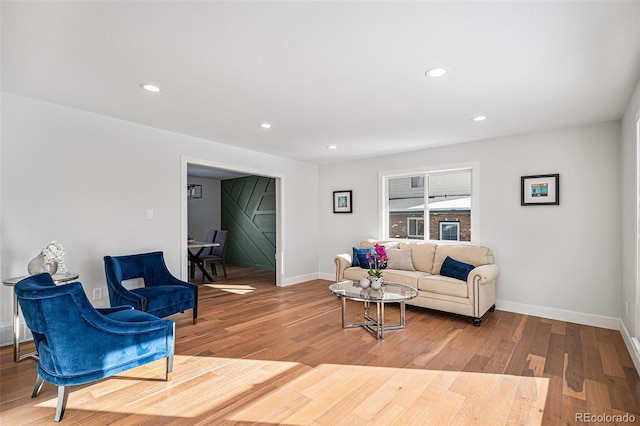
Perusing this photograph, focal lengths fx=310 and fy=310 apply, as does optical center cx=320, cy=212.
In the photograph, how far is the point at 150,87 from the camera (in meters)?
2.74

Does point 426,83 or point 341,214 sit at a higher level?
point 426,83

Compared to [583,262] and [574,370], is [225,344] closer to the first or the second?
[574,370]

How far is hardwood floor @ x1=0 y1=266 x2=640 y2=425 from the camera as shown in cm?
200

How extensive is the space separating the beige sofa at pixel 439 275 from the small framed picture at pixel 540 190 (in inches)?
33.4

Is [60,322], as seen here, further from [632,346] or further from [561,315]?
[561,315]

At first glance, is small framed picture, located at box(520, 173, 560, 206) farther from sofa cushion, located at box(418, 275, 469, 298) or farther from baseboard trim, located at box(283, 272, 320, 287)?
baseboard trim, located at box(283, 272, 320, 287)

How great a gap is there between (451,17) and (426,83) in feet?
2.88

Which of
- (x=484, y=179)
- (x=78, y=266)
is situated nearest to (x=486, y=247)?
(x=484, y=179)

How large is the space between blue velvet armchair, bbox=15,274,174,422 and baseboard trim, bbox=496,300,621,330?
14.4 ft

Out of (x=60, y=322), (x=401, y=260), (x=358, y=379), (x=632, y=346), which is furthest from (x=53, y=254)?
(x=632, y=346)

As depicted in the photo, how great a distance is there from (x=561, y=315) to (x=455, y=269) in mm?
1371

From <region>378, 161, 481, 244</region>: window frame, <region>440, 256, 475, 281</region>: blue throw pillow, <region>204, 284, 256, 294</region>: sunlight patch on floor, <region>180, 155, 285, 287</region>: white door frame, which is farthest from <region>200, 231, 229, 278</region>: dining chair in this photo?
<region>440, 256, 475, 281</region>: blue throw pillow

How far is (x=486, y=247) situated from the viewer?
4363mm

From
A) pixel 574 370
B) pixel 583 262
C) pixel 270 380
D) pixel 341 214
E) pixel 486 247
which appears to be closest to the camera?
pixel 270 380
